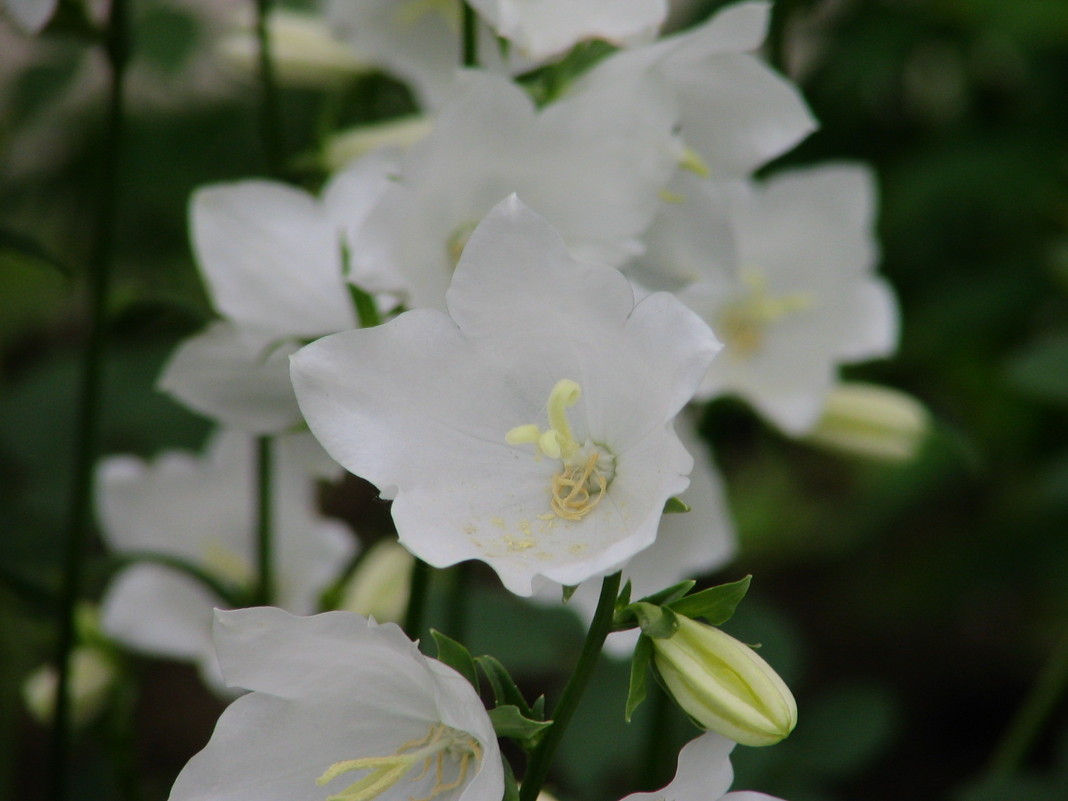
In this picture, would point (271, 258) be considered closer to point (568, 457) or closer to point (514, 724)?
point (568, 457)

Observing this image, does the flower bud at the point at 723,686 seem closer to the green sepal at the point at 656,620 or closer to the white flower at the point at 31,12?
the green sepal at the point at 656,620

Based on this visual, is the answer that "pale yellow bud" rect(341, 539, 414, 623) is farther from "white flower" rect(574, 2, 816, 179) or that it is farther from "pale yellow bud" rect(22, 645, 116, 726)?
"white flower" rect(574, 2, 816, 179)

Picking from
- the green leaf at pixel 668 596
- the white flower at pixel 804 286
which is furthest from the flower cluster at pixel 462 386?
the white flower at pixel 804 286

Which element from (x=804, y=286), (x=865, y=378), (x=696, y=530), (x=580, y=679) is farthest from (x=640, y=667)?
(x=865, y=378)

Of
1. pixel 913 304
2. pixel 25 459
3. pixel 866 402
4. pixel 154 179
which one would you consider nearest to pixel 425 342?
pixel 866 402

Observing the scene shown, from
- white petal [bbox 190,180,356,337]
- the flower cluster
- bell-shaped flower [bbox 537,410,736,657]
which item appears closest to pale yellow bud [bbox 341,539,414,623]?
the flower cluster
